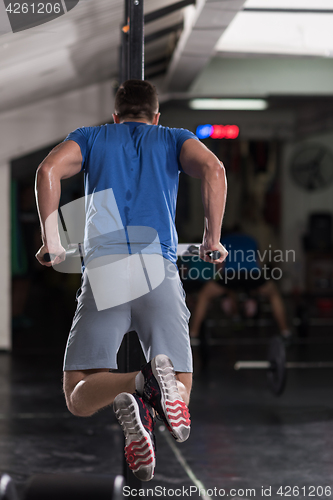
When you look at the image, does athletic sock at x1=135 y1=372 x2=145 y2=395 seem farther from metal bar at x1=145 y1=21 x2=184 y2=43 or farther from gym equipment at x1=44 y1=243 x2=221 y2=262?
metal bar at x1=145 y1=21 x2=184 y2=43

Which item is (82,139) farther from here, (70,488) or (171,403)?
(70,488)

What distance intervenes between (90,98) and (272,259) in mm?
4433

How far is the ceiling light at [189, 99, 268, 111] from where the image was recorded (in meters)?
5.86

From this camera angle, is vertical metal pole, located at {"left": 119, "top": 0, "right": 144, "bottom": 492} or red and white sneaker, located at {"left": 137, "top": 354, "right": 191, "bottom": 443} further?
Answer: vertical metal pole, located at {"left": 119, "top": 0, "right": 144, "bottom": 492}

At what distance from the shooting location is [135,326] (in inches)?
64.6

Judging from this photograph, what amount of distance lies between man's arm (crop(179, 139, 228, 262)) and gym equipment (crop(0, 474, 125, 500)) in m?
0.68

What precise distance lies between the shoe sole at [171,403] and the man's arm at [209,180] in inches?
15.1

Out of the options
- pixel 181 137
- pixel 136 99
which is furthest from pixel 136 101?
pixel 181 137

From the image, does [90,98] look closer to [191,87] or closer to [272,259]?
[191,87]

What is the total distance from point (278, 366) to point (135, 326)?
2160 millimetres

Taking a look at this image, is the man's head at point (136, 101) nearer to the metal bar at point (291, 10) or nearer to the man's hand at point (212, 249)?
the man's hand at point (212, 249)

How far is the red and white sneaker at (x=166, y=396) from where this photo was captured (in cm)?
140

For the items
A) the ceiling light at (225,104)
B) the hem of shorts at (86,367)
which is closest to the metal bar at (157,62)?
the ceiling light at (225,104)

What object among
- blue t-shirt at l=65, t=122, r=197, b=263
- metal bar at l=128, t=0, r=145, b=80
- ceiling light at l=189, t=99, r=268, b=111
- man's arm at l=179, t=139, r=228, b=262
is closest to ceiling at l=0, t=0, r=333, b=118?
ceiling light at l=189, t=99, r=268, b=111
